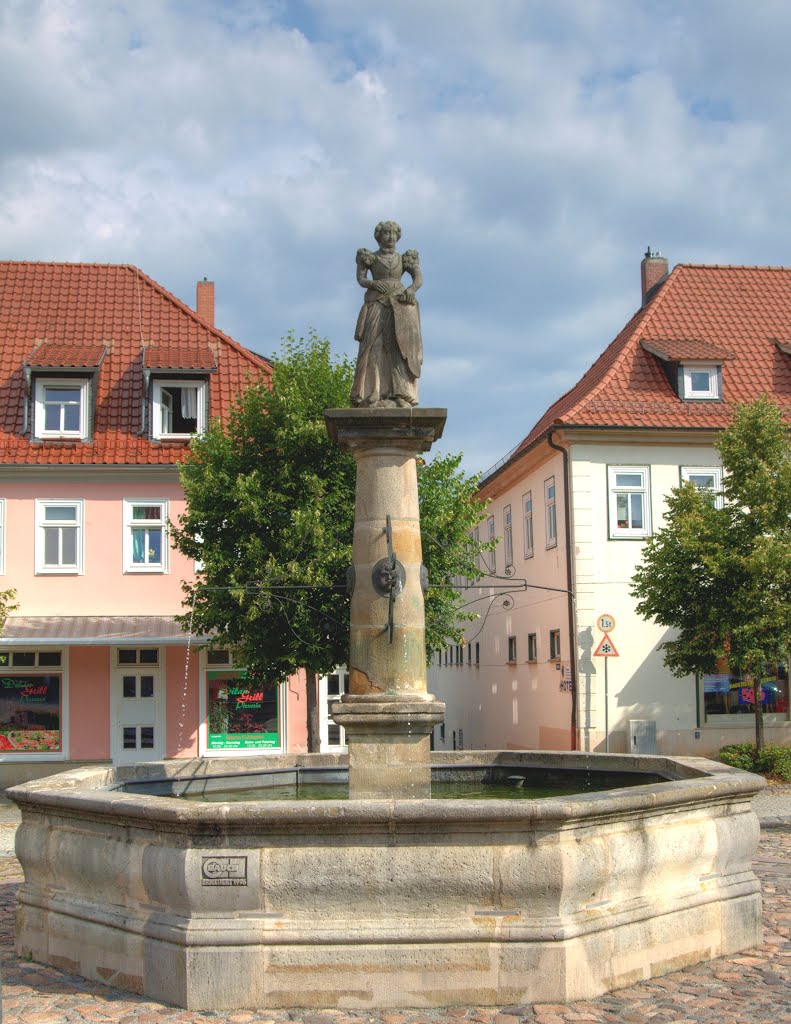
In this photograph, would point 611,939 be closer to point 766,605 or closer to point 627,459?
point 766,605

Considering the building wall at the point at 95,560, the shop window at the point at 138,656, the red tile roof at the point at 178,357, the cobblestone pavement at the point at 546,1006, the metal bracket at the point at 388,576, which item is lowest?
the cobblestone pavement at the point at 546,1006

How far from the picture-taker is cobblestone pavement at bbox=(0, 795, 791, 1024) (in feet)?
22.2

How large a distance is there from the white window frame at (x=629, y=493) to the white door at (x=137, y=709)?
33.0ft

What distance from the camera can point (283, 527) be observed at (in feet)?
69.5

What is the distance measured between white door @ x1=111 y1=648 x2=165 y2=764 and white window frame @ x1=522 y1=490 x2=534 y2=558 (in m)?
9.81

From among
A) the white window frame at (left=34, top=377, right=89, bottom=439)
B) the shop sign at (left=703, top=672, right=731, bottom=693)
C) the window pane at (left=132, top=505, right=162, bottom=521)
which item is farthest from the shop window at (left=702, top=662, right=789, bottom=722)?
the white window frame at (left=34, top=377, right=89, bottom=439)

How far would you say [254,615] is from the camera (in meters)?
20.6

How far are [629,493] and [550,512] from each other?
2.24 meters

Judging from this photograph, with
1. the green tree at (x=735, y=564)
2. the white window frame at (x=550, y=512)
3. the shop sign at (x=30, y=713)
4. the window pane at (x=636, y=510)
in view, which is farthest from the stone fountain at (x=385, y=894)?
the white window frame at (x=550, y=512)

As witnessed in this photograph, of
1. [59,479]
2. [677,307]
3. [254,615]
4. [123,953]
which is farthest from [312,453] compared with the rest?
Result: [123,953]

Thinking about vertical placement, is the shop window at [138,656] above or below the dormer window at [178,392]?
below

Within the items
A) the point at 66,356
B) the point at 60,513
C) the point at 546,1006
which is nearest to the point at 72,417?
the point at 66,356

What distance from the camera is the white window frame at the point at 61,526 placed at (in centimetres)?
2598

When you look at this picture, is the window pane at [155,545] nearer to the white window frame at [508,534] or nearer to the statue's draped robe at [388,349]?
the white window frame at [508,534]
